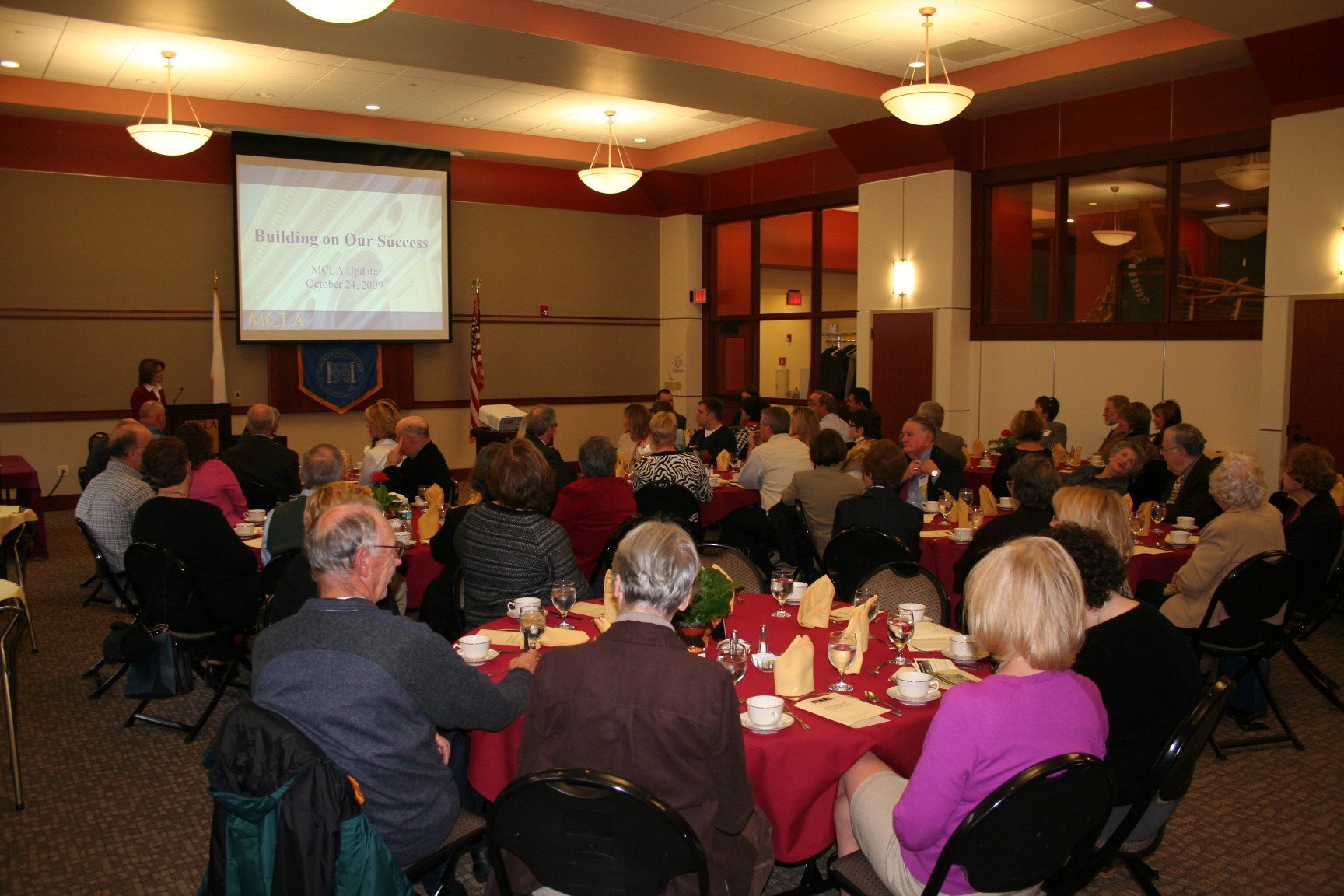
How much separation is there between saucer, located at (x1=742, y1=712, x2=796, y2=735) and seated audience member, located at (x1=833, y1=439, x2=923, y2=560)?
215 centimetres

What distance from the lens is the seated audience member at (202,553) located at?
4410 millimetres

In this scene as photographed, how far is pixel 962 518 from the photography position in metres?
5.53

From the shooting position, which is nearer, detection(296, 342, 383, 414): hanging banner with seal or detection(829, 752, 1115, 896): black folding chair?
detection(829, 752, 1115, 896): black folding chair

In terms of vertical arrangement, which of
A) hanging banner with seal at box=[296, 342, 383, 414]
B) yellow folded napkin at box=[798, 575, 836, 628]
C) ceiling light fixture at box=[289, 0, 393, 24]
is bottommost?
yellow folded napkin at box=[798, 575, 836, 628]

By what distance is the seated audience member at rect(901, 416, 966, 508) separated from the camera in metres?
6.32

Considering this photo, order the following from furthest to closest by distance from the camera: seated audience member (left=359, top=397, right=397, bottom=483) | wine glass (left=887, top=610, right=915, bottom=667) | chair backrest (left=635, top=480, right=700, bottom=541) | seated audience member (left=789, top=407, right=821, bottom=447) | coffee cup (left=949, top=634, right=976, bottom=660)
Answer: seated audience member (left=789, top=407, right=821, bottom=447) → seated audience member (left=359, top=397, right=397, bottom=483) → chair backrest (left=635, top=480, right=700, bottom=541) → coffee cup (left=949, top=634, right=976, bottom=660) → wine glass (left=887, top=610, right=915, bottom=667)

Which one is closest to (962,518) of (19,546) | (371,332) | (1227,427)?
(1227,427)

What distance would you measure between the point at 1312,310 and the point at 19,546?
9.19 m

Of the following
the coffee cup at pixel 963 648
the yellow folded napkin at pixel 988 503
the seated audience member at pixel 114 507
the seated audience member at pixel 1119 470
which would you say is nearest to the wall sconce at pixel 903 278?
the seated audience member at pixel 1119 470

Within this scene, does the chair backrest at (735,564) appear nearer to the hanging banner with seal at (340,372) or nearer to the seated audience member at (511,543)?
the seated audience member at (511,543)

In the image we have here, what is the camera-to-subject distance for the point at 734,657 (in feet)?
9.28

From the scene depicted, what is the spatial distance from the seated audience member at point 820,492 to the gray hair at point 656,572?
3.10m

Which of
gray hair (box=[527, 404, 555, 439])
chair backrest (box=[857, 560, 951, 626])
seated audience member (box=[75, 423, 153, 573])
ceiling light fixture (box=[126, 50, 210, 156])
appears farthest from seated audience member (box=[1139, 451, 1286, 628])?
ceiling light fixture (box=[126, 50, 210, 156])

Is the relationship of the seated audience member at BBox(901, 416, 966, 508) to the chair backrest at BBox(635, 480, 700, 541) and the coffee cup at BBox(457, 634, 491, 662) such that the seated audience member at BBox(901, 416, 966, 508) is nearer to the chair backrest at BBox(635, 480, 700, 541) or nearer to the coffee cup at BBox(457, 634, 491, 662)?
the chair backrest at BBox(635, 480, 700, 541)
